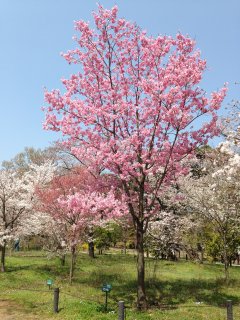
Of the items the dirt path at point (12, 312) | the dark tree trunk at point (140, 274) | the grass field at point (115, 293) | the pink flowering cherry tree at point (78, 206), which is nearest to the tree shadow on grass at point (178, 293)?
the grass field at point (115, 293)

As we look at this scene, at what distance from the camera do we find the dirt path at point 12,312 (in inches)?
592

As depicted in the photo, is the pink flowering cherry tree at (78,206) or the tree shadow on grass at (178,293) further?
the tree shadow on grass at (178,293)

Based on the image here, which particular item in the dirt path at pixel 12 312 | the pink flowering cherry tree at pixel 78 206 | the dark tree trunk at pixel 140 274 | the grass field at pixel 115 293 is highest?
the pink flowering cherry tree at pixel 78 206

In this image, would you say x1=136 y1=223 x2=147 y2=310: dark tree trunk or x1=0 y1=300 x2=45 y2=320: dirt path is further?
x1=136 y1=223 x2=147 y2=310: dark tree trunk

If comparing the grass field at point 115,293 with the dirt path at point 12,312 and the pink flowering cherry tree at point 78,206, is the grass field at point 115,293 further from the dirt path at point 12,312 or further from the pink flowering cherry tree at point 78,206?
the pink flowering cherry tree at point 78,206

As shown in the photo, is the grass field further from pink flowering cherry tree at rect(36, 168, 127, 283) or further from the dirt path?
pink flowering cherry tree at rect(36, 168, 127, 283)

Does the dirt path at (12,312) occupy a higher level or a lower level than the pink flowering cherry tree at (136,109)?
lower

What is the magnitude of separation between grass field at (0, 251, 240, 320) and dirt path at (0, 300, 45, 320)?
13 cm

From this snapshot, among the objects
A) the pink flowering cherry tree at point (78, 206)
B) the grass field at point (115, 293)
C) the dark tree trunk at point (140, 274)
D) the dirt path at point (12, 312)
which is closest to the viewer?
the dirt path at point (12, 312)

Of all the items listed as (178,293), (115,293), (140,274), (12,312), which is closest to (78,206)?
(140,274)

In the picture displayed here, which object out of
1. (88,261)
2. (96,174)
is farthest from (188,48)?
(88,261)

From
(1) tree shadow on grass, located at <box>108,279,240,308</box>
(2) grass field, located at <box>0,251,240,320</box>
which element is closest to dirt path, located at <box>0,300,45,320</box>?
(2) grass field, located at <box>0,251,240,320</box>

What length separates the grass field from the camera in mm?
15195

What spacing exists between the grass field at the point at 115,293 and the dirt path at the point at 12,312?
13 centimetres
